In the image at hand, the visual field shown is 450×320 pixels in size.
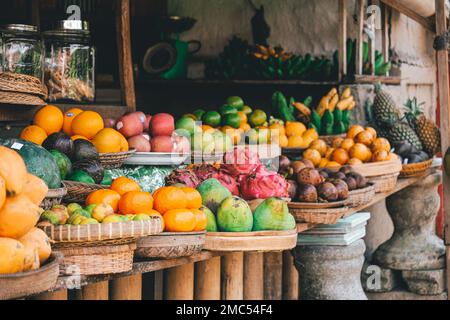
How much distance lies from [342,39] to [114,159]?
344 centimetres

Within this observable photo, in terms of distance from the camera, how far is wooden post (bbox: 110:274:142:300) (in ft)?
9.06

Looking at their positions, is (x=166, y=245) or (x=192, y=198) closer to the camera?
(x=166, y=245)

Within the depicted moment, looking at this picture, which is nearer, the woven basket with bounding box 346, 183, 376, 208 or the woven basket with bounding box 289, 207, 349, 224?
the woven basket with bounding box 289, 207, 349, 224

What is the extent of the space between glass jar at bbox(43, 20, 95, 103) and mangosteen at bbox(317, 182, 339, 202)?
123 centimetres

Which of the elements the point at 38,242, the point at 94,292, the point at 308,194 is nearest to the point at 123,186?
the point at 94,292

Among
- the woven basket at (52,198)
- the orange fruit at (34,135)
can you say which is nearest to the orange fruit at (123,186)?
the woven basket at (52,198)

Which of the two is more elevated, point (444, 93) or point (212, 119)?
point (444, 93)

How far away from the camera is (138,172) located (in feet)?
10.4

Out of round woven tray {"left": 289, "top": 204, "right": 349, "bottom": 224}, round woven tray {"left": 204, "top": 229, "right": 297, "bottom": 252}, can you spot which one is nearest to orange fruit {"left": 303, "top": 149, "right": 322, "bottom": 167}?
round woven tray {"left": 289, "top": 204, "right": 349, "bottom": 224}

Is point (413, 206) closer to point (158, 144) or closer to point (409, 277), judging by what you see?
point (409, 277)

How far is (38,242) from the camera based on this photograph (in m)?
1.75

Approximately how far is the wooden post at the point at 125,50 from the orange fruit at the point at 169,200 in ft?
4.24

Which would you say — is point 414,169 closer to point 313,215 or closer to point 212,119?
point 212,119

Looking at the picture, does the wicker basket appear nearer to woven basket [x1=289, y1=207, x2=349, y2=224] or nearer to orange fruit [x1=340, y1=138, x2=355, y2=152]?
woven basket [x1=289, y1=207, x2=349, y2=224]
